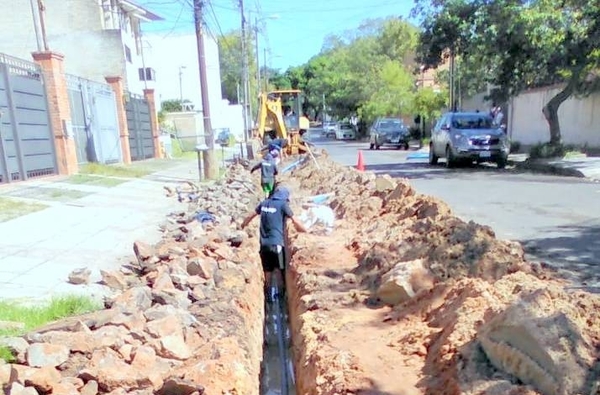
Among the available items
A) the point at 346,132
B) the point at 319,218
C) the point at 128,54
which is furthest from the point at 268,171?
the point at 346,132

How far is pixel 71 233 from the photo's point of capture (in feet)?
24.8

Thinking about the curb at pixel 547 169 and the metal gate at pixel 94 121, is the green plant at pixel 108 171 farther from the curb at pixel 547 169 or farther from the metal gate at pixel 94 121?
the curb at pixel 547 169

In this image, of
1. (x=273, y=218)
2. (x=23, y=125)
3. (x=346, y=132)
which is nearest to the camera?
(x=273, y=218)

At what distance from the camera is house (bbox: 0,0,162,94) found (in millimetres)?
28188

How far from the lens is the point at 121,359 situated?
3818 mm

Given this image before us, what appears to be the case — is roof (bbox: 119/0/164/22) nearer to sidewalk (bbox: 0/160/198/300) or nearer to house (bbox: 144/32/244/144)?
house (bbox: 144/32/244/144)

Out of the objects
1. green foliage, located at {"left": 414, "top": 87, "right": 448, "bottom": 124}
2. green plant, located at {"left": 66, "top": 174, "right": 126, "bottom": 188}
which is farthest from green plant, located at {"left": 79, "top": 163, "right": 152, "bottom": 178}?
green foliage, located at {"left": 414, "top": 87, "right": 448, "bottom": 124}

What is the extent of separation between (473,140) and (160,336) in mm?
13447

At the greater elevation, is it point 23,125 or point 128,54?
point 128,54

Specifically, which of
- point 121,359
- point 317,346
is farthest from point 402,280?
point 121,359

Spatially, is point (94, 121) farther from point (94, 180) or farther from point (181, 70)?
point (181, 70)

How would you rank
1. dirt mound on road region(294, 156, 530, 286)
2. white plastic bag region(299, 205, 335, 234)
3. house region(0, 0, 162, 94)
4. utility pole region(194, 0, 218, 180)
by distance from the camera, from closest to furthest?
dirt mound on road region(294, 156, 530, 286), white plastic bag region(299, 205, 335, 234), utility pole region(194, 0, 218, 180), house region(0, 0, 162, 94)

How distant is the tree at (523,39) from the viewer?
14.4 metres

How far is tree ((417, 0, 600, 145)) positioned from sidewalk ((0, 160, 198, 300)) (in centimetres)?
1010
